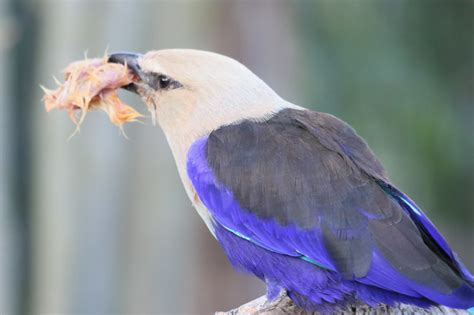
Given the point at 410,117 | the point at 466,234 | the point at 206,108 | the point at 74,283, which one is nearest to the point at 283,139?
the point at 206,108

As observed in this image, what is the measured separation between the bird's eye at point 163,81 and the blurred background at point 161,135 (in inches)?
112

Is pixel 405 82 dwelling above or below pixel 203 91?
above

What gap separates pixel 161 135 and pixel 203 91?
3.52 meters

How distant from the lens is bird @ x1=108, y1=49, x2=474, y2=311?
10.8 feet

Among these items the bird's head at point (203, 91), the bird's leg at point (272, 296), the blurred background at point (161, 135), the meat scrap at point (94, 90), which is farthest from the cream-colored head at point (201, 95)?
the blurred background at point (161, 135)

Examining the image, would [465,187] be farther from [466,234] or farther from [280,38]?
[280,38]

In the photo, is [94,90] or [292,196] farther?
[94,90]

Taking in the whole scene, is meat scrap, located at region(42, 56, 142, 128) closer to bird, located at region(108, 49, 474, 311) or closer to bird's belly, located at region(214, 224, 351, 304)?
bird, located at region(108, 49, 474, 311)

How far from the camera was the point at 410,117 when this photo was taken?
22.3 ft

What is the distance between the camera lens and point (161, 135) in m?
7.25

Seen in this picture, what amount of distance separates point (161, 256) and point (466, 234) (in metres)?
2.56

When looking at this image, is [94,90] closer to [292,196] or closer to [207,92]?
[207,92]

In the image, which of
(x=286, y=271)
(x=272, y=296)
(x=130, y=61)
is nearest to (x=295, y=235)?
(x=286, y=271)

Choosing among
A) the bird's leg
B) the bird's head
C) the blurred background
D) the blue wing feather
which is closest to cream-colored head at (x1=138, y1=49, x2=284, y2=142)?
the bird's head
